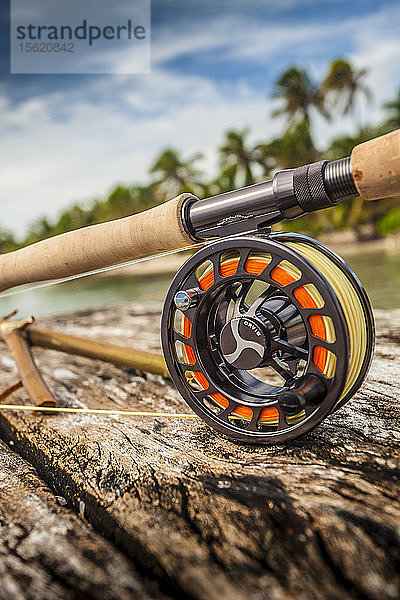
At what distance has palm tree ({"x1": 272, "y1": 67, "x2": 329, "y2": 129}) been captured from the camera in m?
A: 22.4

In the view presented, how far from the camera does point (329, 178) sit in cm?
93

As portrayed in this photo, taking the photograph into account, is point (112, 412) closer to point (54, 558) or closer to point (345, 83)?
point (54, 558)

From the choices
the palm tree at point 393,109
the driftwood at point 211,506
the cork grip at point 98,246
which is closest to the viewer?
the driftwood at point 211,506

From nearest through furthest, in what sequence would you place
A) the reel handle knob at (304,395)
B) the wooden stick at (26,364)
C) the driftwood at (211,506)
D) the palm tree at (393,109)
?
1. the driftwood at (211,506)
2. the reel handle knob at (304,395)
3. the wooden stick at (26,364)
4. the palm tree at (393,109)

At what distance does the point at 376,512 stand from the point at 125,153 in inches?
1180

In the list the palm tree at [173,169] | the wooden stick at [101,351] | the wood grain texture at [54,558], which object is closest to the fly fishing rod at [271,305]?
the wood grain texture at [54,558]

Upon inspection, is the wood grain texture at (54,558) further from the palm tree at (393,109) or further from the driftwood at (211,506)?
the palm tree at (393,109)

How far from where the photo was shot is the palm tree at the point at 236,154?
21.5 metres

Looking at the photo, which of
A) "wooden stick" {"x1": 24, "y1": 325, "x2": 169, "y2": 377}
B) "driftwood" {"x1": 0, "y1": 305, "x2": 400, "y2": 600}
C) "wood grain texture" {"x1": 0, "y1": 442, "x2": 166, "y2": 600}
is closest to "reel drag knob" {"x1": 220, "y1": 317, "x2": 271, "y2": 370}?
"driftwood" {"x1": 0, "y1": 305, "x2": 400, "y2": 600}

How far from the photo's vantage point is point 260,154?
2138 cm

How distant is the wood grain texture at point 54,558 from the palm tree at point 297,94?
2325 centimetres

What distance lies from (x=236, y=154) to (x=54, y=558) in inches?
872

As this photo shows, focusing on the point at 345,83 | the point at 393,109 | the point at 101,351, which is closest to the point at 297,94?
the point at 345,83

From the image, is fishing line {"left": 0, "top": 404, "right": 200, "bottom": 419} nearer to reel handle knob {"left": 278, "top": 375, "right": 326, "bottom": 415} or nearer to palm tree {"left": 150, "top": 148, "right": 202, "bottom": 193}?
reel handle knob {"left": 278, "top": 375, "right": 326, "bottom": 415}
